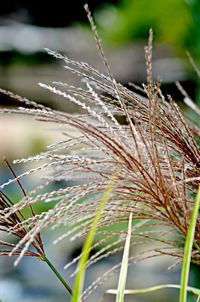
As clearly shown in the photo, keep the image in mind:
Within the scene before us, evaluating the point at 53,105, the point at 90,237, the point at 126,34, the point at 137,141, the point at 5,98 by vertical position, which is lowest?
the point at 90,237

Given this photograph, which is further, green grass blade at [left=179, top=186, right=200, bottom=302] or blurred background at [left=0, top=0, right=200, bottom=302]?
blurred background at [left=0, top=0, right=200, bottom=302]

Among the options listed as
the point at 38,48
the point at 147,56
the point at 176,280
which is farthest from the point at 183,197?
the point at 38,48

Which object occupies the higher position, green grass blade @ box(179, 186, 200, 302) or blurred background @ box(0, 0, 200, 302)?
blurred background @ box(0, 0, 200, 302)

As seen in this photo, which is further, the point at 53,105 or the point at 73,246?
the point at 53,105

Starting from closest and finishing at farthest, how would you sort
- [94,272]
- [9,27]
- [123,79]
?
[94,272] < [123,79] < [9,27]

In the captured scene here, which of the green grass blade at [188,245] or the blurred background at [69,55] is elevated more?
the blurred background at [69,55]

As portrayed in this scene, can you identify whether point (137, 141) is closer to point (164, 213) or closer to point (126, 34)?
point (164, 213)

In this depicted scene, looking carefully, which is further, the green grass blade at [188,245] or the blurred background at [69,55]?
the blurred background at [69,55]

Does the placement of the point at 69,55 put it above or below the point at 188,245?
above
